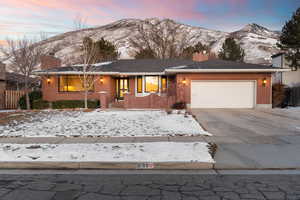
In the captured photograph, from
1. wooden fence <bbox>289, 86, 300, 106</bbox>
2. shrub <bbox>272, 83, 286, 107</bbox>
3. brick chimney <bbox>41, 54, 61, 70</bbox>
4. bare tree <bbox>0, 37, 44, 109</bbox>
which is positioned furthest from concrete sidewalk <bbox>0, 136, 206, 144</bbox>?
wooden fence <bbox>289, 86, 300, 106</bbox>

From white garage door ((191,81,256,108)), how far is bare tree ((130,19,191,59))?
19192 millimetres

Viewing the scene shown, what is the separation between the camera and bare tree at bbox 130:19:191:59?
3284cm

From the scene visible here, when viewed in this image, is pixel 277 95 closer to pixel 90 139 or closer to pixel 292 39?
pixel 292 39

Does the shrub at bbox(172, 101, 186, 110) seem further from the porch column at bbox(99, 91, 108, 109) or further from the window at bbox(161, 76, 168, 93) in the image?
the porch column at bbox(99, 91, 108, 109)

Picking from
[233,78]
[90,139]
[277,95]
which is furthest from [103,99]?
[277,95]

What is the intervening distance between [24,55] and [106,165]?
616 inches

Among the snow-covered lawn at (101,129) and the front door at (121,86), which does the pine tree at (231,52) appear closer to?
the front door at (121,86)

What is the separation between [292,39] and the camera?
21.0 m

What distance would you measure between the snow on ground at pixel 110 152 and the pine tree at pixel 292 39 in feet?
70.4

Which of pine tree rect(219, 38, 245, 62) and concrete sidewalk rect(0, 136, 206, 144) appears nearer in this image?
concrete sidewalk rect(0, 136, 206, 144)

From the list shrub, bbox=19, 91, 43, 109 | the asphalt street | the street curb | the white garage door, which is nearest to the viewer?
the asphalt street

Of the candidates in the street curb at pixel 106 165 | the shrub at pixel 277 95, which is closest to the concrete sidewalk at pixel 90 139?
the street curb at pixel 106 165

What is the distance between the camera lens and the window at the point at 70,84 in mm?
16312

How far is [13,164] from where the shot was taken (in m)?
4.39
